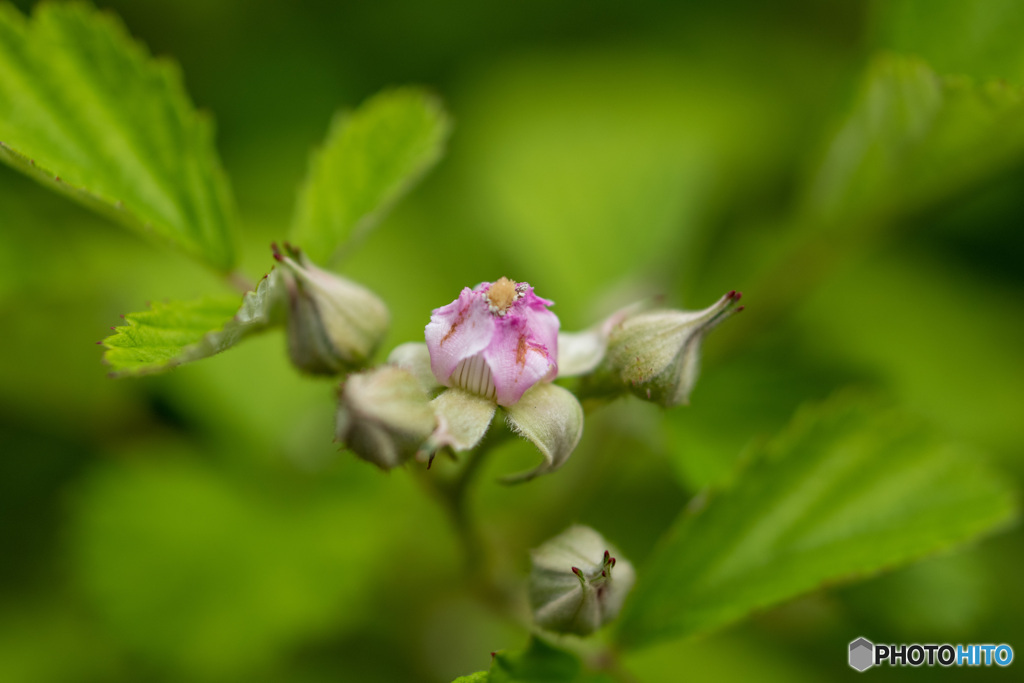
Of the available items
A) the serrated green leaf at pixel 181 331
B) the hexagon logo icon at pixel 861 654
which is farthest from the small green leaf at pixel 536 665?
the hexagon logo icon at pixel 861 654

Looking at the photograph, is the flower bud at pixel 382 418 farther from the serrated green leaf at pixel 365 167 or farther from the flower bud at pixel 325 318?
the serrated green leaf at pixel 365 167

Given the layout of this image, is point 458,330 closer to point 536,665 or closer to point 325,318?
point 325,318

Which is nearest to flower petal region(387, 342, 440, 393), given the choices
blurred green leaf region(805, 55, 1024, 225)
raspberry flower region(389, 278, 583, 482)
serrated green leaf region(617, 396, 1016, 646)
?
raspberry flower region(389, 278, 583, 482)

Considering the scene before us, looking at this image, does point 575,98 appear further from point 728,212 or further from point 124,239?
point 124,239

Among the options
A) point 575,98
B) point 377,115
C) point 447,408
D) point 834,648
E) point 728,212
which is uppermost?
point 575,98

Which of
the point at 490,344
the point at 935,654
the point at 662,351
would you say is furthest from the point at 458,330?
the point at 935,654

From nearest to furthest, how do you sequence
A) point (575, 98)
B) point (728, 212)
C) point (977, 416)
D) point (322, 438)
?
point (322, 438) < point (977, 416) < point (728, 212) < point (575, 98)

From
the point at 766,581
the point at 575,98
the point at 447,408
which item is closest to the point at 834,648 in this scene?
the point at 766,581
